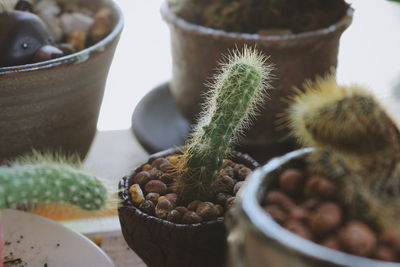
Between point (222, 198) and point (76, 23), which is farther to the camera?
point (76, 23)

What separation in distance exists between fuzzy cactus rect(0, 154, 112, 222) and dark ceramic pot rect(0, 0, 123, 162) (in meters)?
0.14

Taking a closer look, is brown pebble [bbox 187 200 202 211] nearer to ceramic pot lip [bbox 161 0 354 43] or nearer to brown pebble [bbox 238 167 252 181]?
brown pebble [bbox 238 167 252 181]

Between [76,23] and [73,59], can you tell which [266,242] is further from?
[76,23]

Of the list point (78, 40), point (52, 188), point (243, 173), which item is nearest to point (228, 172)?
point (243, 173)

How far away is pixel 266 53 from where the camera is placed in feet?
2.69

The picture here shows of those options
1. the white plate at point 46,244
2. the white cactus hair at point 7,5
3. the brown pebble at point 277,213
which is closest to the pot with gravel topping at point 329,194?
the brown pebble at point 277,213

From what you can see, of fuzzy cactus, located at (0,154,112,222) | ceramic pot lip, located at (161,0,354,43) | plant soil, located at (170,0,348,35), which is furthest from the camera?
plant soil, located at (170,0,348,35)

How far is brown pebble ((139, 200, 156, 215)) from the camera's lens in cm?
59

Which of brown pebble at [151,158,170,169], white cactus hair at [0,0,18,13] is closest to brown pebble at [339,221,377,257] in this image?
brown pebble at [151,158,170,169]

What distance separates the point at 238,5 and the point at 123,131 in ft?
0.95

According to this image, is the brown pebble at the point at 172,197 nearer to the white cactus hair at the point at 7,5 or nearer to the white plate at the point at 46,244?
the white plate at the point at 46,244

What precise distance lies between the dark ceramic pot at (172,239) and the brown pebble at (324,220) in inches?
6.3

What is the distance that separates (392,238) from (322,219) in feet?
0.15

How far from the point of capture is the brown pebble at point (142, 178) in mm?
627
